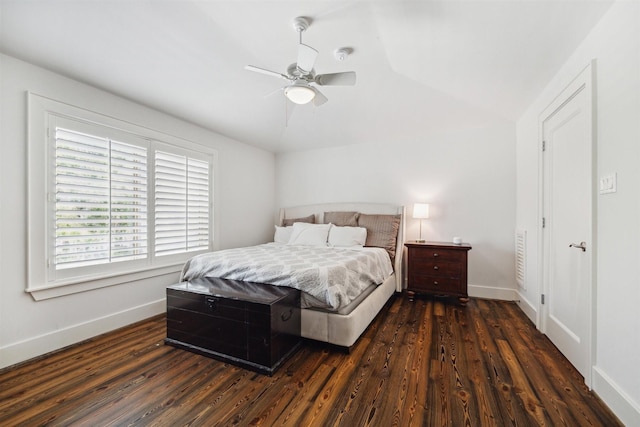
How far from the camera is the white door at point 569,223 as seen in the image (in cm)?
178

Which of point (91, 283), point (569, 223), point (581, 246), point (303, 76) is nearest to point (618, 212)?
point (581, 246)

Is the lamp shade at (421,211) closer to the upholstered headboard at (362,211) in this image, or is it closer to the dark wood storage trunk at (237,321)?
the upholstered headboard at (362,211)

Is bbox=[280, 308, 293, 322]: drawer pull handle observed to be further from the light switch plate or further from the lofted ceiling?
the light switch plate

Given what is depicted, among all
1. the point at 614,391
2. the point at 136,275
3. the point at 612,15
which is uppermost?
the point at 612,15

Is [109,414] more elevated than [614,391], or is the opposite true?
[614,391]

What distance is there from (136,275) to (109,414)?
162 centimetres

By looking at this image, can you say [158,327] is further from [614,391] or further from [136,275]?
[614,391]

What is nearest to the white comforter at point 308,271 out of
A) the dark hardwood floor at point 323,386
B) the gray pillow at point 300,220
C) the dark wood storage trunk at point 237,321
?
the dark wood storage trunk at point 237,321

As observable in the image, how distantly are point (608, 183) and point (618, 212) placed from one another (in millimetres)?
185

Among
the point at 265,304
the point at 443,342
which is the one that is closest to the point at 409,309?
the point at 443,342

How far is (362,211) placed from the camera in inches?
171

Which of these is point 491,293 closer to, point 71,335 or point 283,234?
point 283,234

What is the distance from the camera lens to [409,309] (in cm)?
326

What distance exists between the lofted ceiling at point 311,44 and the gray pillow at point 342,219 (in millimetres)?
1647
